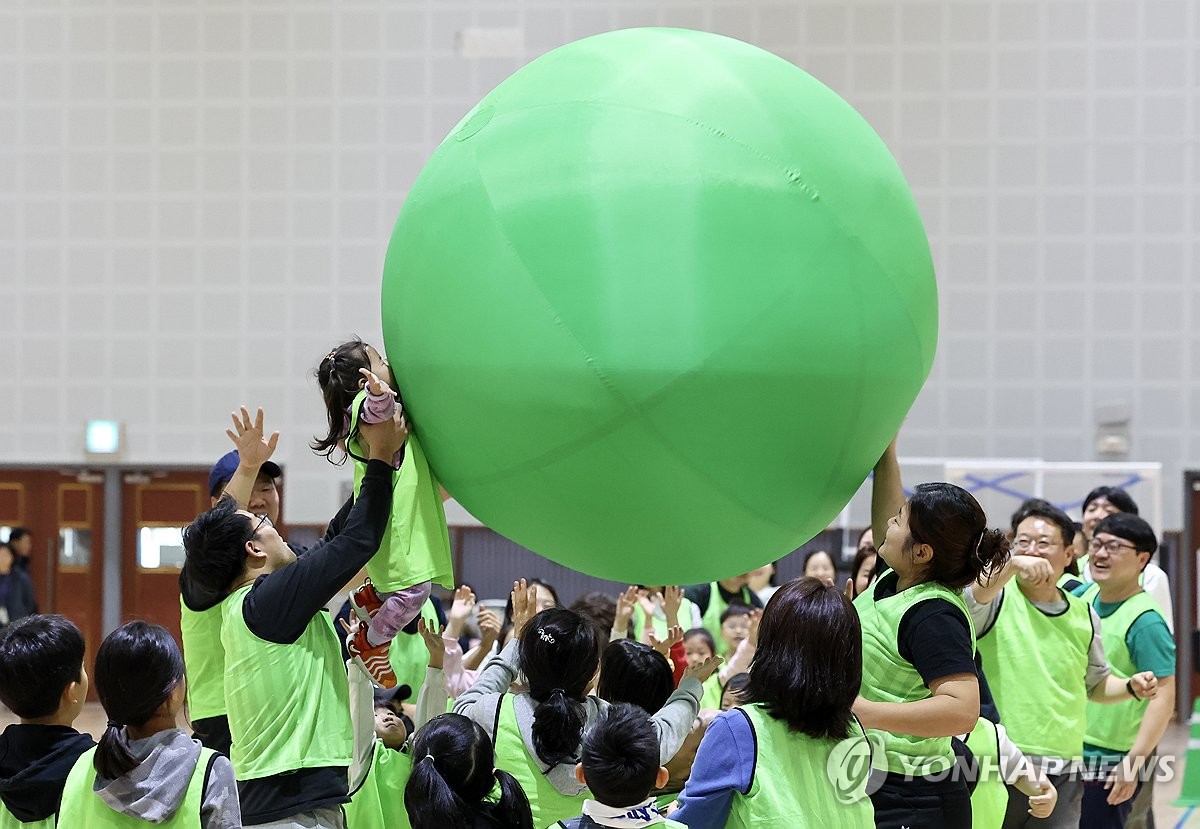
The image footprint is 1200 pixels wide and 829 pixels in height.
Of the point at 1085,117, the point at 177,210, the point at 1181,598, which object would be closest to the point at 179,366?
the point at 177,210

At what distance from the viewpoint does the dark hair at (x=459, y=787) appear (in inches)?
108

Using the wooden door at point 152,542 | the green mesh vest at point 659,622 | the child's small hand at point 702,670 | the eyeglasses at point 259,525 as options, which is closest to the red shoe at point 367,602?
the eyeglasses at point 259,525

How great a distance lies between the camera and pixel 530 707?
11.0ft

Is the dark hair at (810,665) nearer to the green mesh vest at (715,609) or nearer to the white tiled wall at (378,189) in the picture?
the green mesh vest at (715,609)

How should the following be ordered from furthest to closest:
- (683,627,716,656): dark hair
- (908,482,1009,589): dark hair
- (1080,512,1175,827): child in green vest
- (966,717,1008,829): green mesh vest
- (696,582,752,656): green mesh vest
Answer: (696,582,752,656): green mesh vest < (683,627,716,656): dark hair < (1080,512,1175,827): child in green vest < (966,717,1008,829): green mesh vest < (908,482,1009,589): dark hair

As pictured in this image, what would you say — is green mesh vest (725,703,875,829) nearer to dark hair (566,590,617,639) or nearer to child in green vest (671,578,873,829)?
child in green vest (671,578,873,829)

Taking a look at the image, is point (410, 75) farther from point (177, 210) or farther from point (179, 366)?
point (179, 366)

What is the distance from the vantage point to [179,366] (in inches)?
440

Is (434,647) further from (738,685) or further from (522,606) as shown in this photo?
(738,685)

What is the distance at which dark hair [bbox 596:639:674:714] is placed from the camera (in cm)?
334

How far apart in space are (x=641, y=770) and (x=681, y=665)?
1.33 meters

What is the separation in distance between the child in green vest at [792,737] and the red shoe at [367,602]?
0.97 m

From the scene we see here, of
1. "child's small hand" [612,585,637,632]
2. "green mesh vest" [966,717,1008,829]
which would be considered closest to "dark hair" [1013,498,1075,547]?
"green mesh vest" [966,717,1008,829]

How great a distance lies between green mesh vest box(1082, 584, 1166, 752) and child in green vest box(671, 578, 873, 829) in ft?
10.1
